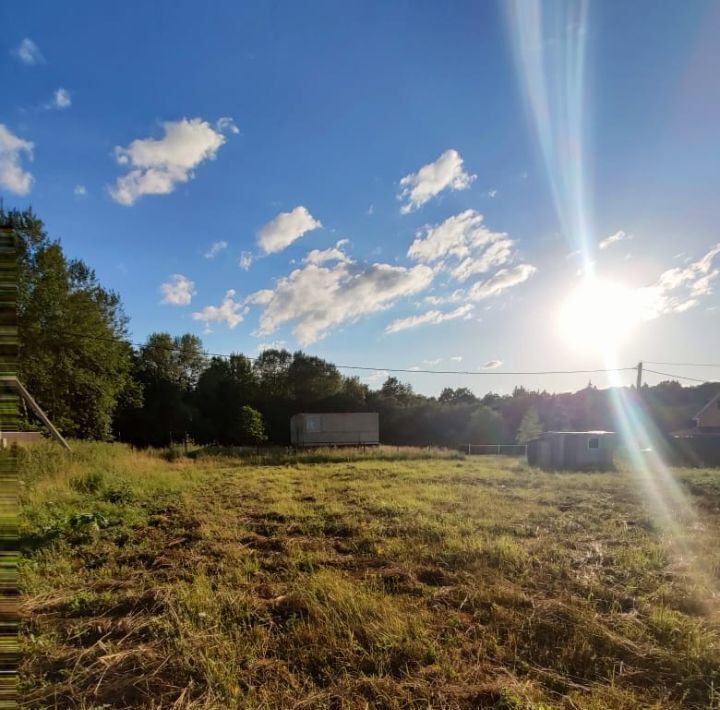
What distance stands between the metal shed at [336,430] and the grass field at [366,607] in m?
25.7

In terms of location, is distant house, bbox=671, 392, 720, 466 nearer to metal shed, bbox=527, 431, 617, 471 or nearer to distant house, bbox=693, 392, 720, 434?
metal shed, bbox=527, 431, 617, 471

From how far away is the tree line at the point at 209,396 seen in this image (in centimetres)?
1906

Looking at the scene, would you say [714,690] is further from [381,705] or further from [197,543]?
[197,543]

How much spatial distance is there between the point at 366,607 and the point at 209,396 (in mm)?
45386

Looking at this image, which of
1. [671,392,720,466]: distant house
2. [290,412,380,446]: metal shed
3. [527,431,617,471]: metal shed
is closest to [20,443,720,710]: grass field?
[527,431,617,471]: metal shed

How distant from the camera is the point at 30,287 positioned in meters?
17.5

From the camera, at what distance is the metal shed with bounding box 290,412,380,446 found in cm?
3459

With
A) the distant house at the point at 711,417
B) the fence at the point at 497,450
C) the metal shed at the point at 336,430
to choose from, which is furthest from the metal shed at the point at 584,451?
the distant house at the point at 711,417

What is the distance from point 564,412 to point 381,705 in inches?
2026

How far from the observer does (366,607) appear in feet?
13.5

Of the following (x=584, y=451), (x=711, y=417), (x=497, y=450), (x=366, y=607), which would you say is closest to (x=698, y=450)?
(x=584, y=451)

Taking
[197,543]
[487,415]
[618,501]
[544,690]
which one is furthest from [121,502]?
[487,415]

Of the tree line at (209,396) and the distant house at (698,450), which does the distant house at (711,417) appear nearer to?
the tree line at (209,396)

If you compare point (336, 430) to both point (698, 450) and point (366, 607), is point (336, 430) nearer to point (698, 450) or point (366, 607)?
point (698, 450)
